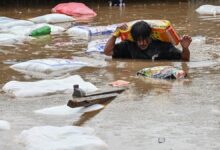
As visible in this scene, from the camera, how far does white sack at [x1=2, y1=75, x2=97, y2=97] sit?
498 cm

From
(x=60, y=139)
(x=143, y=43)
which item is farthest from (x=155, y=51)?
(x=60, y=139)

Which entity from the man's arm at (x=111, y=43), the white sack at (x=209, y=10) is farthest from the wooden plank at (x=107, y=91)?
the white sack at (x=209, y=10)

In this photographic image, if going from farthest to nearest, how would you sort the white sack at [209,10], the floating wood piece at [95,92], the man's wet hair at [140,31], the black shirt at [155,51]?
the white sack at [209,10] < the black shirt at [155,51] < the man's wet hair at [140,31] < the floating wood piece at [95,92]

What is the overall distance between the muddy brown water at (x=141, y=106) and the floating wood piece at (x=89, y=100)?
0.08m

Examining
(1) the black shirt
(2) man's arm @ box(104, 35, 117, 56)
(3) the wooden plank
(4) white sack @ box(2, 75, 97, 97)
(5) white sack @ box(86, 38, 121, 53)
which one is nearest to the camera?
(3) the wooden plank

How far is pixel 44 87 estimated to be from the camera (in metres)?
5.07

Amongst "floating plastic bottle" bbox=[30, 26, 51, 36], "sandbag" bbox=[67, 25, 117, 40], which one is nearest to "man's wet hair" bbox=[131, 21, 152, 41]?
"sandbag" bbox=[67, 25, 117, 40]

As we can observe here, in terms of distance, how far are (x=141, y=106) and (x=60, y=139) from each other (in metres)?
1.12

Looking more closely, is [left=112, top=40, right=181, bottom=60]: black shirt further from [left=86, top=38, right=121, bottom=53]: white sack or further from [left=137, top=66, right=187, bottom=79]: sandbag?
[left=137, top=66, right=187, bottom=79]: sandbag

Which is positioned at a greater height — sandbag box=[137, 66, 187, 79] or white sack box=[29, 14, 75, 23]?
white sack box=[29, 14, 75, 23]

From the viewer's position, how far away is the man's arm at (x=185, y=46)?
20.5ft

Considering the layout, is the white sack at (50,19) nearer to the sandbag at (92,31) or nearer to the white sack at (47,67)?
the sandbag at (92,31)

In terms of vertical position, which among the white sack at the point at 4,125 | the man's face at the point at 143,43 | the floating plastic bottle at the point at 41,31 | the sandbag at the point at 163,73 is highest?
the man's face at the point at 143,43

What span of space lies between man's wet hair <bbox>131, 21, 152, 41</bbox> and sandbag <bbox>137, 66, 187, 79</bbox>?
559mm
